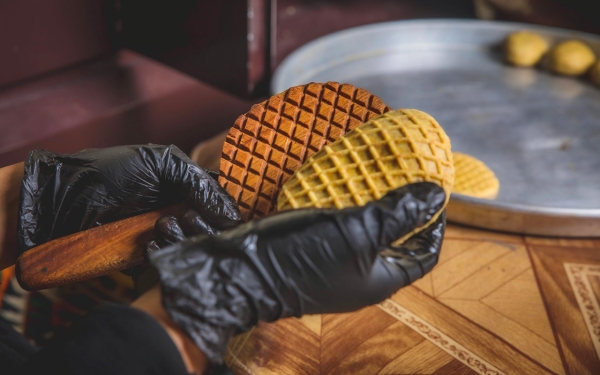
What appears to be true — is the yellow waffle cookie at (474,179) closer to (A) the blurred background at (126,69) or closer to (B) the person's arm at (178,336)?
(A) the blurred background at (126,69)

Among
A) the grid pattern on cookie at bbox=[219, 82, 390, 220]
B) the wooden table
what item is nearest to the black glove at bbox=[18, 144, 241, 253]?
the grid pattern on cookie at bbox=[219, 82, 390, 220]

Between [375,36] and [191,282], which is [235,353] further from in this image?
[375,36]

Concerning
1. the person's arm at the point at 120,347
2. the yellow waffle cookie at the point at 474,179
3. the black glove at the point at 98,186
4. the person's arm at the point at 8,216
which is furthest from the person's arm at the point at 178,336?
the yellow waffle cookie at the point at 474,179

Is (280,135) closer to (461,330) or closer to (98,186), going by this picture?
(98,186)

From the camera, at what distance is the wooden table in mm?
951

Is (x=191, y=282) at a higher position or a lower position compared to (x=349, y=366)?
higher

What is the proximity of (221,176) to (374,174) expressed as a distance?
0.28 m

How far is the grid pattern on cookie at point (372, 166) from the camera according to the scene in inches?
32.8

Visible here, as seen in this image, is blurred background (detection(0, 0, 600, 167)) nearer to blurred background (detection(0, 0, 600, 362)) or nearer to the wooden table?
blurred background (detection(0, 0, 600, 362))

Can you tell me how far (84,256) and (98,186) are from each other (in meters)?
0.19

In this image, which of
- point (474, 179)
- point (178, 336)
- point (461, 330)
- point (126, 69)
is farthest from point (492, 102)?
point (178, 336)

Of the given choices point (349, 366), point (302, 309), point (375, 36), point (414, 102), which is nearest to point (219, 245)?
point (302, 309)

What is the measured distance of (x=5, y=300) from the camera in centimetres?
151

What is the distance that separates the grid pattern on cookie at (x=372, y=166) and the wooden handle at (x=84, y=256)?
0.25m
